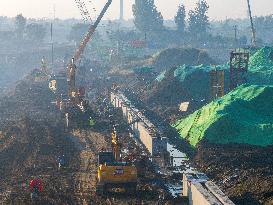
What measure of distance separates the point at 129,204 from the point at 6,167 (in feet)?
32.3

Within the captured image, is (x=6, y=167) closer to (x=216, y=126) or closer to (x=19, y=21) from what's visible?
(x=216, y=126)

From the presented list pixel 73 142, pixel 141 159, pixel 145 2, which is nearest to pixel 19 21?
pixel 145 2

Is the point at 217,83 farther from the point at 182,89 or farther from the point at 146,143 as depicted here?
the point at 146,143

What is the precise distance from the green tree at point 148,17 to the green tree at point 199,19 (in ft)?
27.1

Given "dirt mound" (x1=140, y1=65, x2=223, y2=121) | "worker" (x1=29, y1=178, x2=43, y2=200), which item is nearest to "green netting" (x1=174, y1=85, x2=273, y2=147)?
"worker" (x1=29, y1=178, x2=43, y2=200)

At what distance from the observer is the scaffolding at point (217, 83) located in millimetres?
41634

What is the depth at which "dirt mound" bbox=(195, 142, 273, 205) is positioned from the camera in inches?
755

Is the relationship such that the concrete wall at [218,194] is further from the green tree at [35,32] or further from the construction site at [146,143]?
the green tree at [35,32]

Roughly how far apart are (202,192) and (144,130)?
13147 millimetres

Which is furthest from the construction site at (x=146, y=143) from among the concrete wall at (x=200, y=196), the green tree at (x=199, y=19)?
the green tree at (x=199, y=19)

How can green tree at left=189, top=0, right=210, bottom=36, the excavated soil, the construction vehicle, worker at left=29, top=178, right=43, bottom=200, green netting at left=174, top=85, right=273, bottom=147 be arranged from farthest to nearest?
1. green tree at left=189, top=0, right=210, bottom=36
2. green netting at left=174, top=85, right=273, bottom=147
3. the excavated soil
4. the construction vehicle
5. worker at left=29, top=178, right=43, bottom=200

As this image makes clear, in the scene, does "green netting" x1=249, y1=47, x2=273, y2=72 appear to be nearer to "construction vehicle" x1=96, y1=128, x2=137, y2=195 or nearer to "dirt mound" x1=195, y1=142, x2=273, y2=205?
"dirt mound" x1=195, y1=142, x2=273, y2=205

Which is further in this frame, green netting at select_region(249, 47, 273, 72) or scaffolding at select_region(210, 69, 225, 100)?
green netting at select_region(249, 47, 273, 72)

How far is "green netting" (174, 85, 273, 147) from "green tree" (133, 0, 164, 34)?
3823 inches
